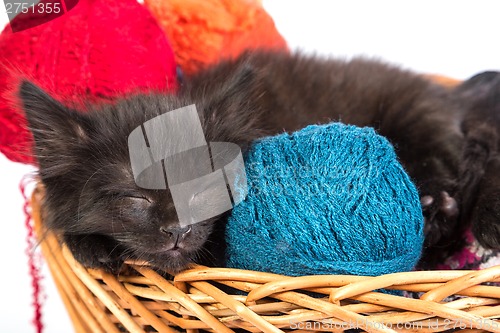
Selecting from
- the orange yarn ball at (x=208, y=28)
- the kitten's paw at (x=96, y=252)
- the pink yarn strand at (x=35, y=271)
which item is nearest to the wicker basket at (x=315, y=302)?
the kitten's paw at (x=96, y=252)

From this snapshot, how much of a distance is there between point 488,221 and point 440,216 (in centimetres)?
11

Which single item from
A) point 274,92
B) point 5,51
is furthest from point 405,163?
point 5,51

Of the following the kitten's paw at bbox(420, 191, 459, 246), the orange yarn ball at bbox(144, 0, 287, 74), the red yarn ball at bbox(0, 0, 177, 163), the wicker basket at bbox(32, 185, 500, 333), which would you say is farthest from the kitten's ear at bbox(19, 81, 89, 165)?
the kitten's paw at bbox(420, 191, 459, 246)

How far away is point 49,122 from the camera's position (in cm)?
93

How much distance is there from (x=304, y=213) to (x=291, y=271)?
94mm

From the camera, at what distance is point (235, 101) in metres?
0.99

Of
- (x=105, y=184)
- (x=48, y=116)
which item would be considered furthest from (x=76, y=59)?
(x=105, y=184)

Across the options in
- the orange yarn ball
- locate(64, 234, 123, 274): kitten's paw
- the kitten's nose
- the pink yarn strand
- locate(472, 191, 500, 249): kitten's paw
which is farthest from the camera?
the orange yarn ball

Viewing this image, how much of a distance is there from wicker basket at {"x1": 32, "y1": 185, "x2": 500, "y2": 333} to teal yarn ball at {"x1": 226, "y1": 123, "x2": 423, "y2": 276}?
65 millimetres

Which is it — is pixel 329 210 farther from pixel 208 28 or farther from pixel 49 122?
pixel 208 28

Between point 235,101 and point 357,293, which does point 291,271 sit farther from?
point 235,101

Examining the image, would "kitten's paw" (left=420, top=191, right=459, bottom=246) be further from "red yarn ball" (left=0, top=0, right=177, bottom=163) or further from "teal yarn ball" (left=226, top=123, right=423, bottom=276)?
"red yarn ball" (left=0, top=0, right=177, bottom=163)

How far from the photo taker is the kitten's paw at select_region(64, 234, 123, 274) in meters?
0.93

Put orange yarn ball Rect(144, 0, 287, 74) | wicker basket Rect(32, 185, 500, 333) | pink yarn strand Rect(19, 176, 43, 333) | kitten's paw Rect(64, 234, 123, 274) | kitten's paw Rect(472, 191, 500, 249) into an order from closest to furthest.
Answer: wicker basket Rect(32, 185, 500, 333)
kitten's paw Rect(64, 234, 123, 274)
kitten's paw Rect(472, 191, 500, 249)
pink yarn strand Rect(19, 176, 43, 333)
orange yarn ball Rect(144, 0, 287, 74)
